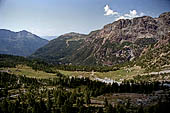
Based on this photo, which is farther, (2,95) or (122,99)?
(2,95)

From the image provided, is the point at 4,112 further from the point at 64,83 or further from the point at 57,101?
the point at 64,83

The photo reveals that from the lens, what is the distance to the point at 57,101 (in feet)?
363

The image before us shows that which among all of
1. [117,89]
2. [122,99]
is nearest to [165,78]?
[117,89]

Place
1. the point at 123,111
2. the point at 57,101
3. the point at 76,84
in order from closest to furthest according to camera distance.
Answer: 1. the point at 123,111
2. the point at 57,101
3. the point at 76,84

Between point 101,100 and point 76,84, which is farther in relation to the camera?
point 76,84

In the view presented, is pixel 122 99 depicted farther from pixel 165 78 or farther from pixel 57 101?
pixel 165 78

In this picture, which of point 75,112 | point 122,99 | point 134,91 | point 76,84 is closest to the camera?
point 75,112

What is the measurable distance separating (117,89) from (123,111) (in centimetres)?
5782

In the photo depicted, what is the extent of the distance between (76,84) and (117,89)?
5285cm

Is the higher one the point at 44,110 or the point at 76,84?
the point at 76,84

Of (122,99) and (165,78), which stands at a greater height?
(165,78)

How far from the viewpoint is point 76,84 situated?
182750mm

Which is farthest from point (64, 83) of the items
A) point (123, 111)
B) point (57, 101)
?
point (123, 111)

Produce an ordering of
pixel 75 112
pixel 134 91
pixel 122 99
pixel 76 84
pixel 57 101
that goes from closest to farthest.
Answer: pixel 75 112
pixel 57 101
pixel 122 99
pixel 134 91
pixel 76 84
